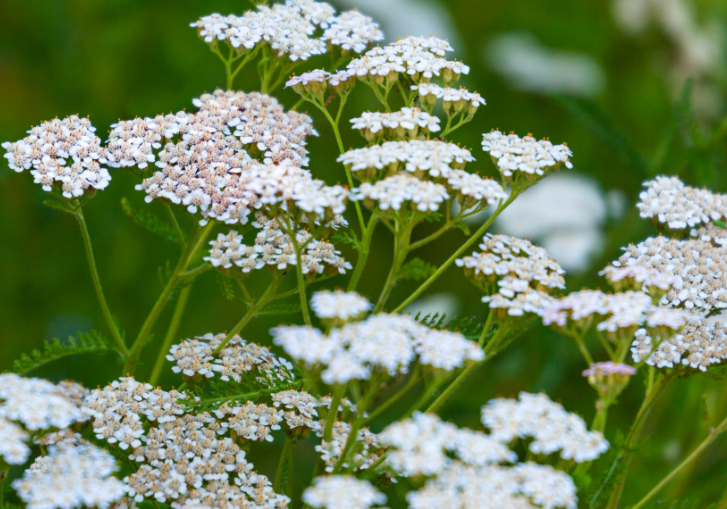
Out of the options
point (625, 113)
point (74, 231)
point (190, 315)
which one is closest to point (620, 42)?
point (625, 113)

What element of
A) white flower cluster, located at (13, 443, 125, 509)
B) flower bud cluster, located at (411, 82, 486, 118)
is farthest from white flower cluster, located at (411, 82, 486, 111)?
white flower cluster, located at (13, 443, 125, 509)

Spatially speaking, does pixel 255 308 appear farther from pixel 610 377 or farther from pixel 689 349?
pixel 689 349

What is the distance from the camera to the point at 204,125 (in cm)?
172

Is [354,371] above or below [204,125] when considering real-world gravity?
below

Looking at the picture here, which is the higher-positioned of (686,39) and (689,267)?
(686,39)

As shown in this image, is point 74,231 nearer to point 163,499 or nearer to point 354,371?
point 163,499

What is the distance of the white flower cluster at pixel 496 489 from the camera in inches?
42.2

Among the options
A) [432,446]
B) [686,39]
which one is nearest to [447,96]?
[432,446]

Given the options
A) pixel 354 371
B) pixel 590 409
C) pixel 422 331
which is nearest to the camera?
pixel 354 371

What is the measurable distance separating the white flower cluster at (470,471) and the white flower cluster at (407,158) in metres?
0.54

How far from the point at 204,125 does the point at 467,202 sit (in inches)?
28.4

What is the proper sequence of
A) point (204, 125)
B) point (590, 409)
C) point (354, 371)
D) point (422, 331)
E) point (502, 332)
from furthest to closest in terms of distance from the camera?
point (590, 409) → point (204, 125) → point (502, 332) → point (422, 331) → point (354, 371)

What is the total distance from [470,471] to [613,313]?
49 cm

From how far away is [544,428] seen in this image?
123 centimetres
